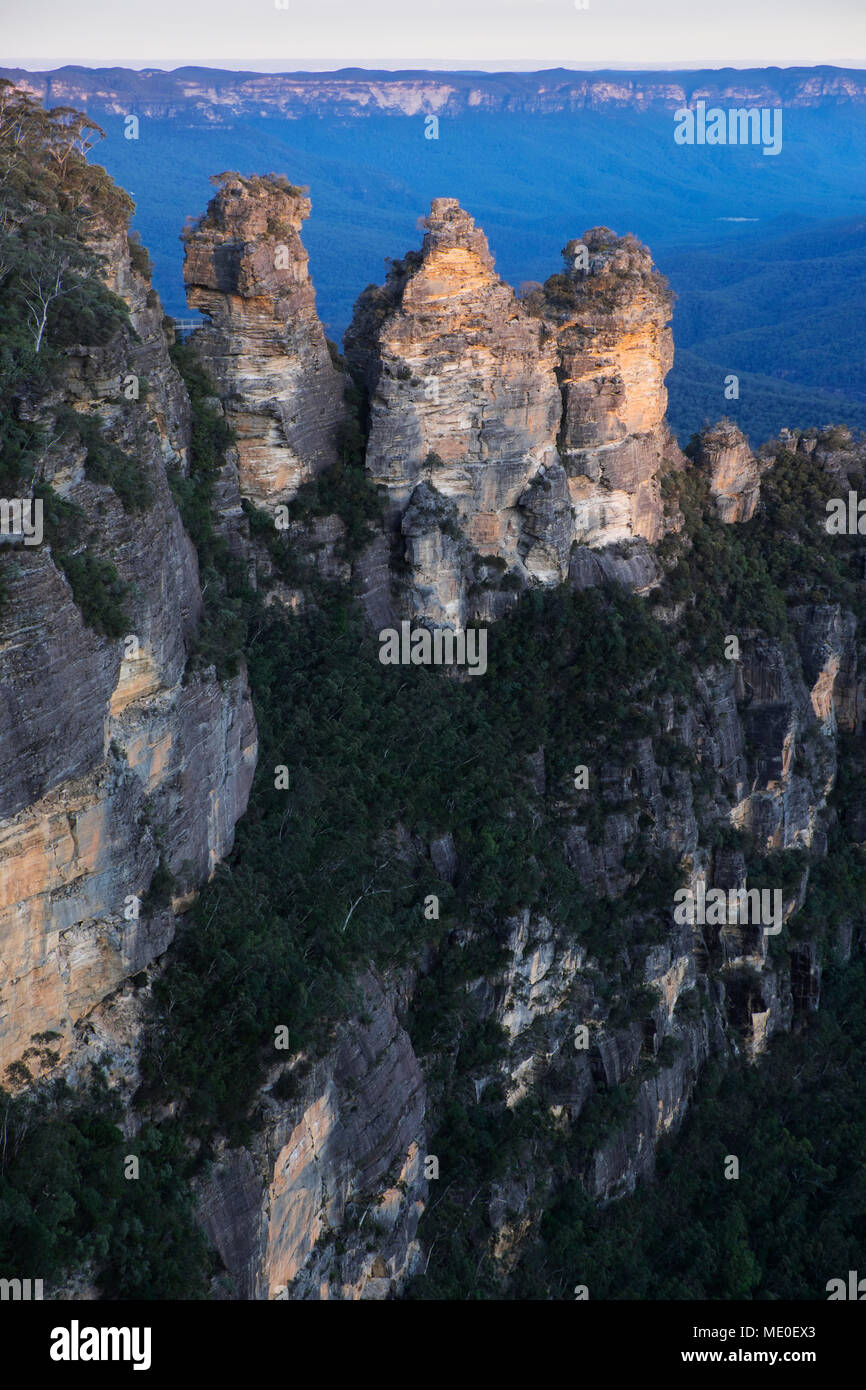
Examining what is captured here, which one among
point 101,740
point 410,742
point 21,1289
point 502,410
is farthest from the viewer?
point 502,410

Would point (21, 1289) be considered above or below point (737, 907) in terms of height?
below

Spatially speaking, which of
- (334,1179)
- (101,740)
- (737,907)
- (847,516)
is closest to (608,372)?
(847,516)

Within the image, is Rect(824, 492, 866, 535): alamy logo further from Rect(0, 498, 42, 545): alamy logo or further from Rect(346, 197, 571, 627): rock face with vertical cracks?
Rect(0, 498, 42, 545): alamy logo

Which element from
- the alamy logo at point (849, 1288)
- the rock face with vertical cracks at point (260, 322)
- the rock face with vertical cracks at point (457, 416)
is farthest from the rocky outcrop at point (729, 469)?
the alamy logo at point (849, 1288)

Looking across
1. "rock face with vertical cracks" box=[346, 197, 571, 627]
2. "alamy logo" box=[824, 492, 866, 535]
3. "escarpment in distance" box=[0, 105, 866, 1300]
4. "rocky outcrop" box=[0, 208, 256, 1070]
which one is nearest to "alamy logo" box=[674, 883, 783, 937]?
"escarpment in distance" box=[0, 105, 866, 1300]

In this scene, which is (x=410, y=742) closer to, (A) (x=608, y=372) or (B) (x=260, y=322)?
(B) (x=260, y=322)
